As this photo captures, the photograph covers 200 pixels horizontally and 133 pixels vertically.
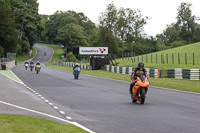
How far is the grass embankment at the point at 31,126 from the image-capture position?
24.9ft

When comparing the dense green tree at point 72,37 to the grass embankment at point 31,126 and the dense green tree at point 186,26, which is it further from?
the grass embankment at point 31,126

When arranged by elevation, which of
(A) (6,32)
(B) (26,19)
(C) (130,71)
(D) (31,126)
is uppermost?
(B) (26,19)

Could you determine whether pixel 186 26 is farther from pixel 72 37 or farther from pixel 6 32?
pixel 6 32

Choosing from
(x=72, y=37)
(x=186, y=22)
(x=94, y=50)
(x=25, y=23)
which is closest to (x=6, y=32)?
(x=94, y=50)

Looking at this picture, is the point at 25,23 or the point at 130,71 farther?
the point at 25,23

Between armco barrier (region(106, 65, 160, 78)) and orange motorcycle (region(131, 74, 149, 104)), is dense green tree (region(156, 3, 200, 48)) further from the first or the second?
orange motorcycle (region(131, 74, 149, 104))

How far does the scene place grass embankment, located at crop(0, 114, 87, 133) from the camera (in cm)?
759

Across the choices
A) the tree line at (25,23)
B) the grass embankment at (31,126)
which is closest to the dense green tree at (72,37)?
the tree line at (25,23)

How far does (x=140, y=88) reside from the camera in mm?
13719

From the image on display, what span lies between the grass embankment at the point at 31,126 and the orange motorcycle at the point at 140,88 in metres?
5.39

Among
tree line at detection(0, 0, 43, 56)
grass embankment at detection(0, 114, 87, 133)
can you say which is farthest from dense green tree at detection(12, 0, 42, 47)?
grass embankment at detection(0, 114, 87, 133)

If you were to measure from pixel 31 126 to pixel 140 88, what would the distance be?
6.35m

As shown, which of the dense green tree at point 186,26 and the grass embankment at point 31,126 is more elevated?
the dense green tree at point 186,26

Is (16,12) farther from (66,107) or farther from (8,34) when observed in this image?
(66,107)
